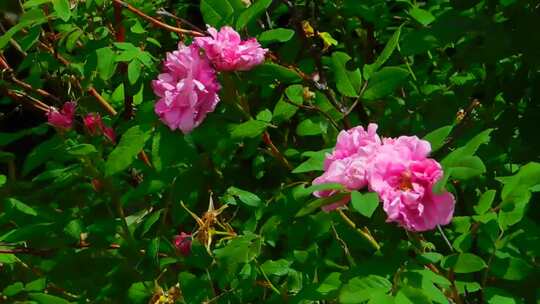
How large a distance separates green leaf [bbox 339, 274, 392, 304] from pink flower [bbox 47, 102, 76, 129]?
1068 millimetres

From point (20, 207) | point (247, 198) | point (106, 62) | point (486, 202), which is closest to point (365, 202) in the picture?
point (486, 202)

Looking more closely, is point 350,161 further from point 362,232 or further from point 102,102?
point 102,102

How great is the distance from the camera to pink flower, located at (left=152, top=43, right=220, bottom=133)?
195cm

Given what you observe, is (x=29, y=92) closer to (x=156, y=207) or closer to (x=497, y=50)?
(x=156, y=207)

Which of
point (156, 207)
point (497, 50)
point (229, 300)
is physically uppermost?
point (497, 50)

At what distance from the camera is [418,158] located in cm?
166

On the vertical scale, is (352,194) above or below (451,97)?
above

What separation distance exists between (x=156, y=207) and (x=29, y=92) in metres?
0.60

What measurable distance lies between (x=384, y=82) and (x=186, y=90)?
15.1 inches

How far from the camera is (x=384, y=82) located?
6.51ft

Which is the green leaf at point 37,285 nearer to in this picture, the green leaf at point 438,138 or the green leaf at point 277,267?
the green leaf at point 277,267

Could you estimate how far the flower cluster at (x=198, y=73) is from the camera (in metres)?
1.94

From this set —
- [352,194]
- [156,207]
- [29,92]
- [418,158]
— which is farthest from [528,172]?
[29,92]

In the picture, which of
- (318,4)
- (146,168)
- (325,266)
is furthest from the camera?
(318,4)
